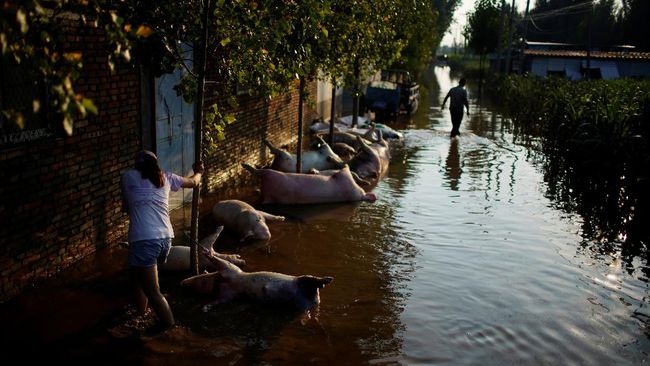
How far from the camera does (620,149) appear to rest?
11.4 metres

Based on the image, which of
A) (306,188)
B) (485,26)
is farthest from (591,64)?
(306,188)

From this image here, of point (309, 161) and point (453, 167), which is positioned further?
point (453, 167)

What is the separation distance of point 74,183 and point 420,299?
3.73 m

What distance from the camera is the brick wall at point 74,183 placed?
536 cm

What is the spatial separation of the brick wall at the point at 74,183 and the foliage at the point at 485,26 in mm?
42433

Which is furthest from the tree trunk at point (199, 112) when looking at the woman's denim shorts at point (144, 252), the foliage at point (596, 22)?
the foliage at point (596, 22)

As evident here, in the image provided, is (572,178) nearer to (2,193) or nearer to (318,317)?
(318,317)

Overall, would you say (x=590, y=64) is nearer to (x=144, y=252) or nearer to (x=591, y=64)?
(x=591, y=64)

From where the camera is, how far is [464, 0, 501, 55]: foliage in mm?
45688

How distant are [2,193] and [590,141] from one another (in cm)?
1063

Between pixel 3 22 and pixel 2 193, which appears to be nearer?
pixel 3 22

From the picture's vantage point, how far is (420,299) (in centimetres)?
603

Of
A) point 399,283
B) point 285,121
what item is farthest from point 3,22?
point 285,121

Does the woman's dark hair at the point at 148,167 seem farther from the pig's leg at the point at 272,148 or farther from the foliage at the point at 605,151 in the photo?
the foliage at the point at 605,151
